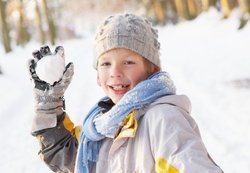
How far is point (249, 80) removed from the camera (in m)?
8.75

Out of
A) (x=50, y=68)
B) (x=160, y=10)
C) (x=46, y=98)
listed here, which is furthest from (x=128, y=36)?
(x=160, y=10)

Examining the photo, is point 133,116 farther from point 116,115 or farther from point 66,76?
point 66,76

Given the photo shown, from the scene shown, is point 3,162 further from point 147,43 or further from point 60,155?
point 147,43

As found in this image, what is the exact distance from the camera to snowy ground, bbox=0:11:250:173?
16.8 ft

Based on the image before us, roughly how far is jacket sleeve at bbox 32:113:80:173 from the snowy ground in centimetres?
230

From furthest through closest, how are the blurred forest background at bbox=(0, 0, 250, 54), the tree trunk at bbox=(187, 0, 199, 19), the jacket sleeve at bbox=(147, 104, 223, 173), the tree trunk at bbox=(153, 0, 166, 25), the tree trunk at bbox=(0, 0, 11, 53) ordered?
the tree trunk at bbox=(153, 0, 166, 25)
the tree trunk at bbox=(187, 0, 199, 19)
the blurred forest background at bbox=(0, 0, 250, 54)
the tree trunk at bbox=(0, 0, 11, 53)
the jacket sleeve at bbox=(147, 104, 223, 173)

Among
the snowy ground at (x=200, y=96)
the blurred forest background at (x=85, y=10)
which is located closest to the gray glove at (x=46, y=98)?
the snowy ground at (x=200, y=96)

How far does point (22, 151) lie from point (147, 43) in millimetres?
4034

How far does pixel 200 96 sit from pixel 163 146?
239 inches

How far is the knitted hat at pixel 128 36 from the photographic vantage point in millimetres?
2004

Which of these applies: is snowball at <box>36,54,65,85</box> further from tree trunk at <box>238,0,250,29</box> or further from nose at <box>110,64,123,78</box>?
tree trunk at <box>238,0,250,29</box>

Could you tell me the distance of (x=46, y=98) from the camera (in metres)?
2.36

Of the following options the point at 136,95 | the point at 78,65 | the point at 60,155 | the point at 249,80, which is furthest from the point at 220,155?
the point at 78,65

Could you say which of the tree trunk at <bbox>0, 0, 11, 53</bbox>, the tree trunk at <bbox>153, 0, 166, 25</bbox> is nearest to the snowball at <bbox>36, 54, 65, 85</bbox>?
the tree trunk at <bbox>0, 0, 11, 53</bbox>
